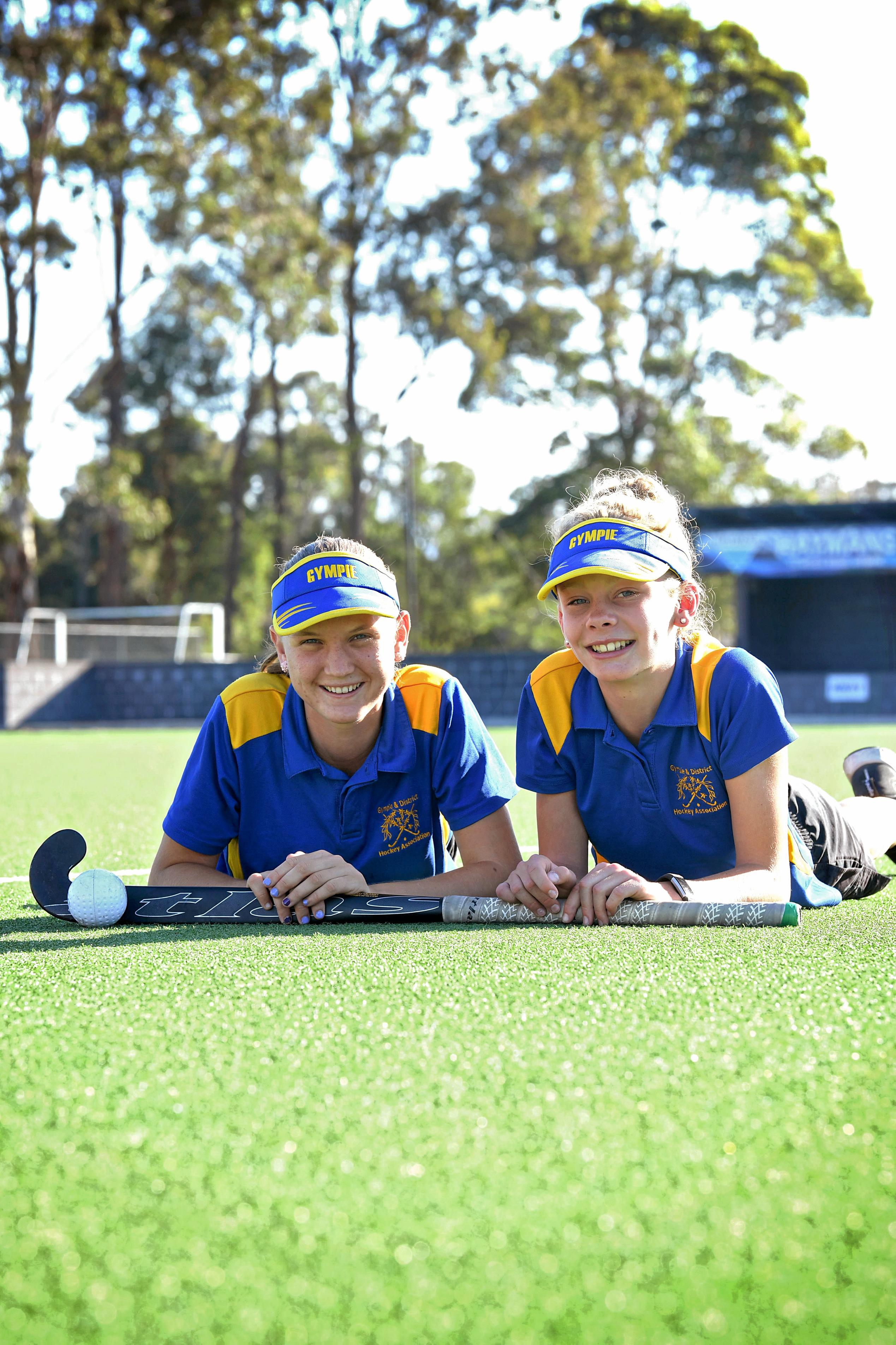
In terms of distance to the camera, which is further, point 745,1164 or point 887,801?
point 887,801

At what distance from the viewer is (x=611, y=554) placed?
10.2ft

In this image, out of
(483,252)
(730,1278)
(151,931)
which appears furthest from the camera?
(483,252)

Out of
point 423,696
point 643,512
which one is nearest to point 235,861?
point 423,696

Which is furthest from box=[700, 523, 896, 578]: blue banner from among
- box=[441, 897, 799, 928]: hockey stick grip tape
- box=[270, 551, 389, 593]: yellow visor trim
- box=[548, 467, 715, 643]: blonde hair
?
box=[441, 897, 799, 928]: hockey stick grip tape

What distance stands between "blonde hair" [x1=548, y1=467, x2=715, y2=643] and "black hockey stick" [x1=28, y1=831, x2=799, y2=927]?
826 mm

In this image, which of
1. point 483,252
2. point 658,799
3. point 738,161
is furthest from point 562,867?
point 738,161

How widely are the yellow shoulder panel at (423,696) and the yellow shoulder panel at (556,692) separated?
26 centimetres

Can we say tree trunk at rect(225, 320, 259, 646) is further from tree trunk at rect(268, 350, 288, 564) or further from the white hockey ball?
the white hockey ball

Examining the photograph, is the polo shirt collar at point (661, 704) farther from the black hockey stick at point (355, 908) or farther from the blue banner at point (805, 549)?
the blue banner at point (805, 549)

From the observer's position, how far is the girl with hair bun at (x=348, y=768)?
3.31 m

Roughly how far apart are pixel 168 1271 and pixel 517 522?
116ft

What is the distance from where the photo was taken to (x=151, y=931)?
3.16m

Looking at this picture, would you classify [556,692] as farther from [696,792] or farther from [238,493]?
[238,493]

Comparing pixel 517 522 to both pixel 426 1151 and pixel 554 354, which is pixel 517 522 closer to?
pixel 554 354
